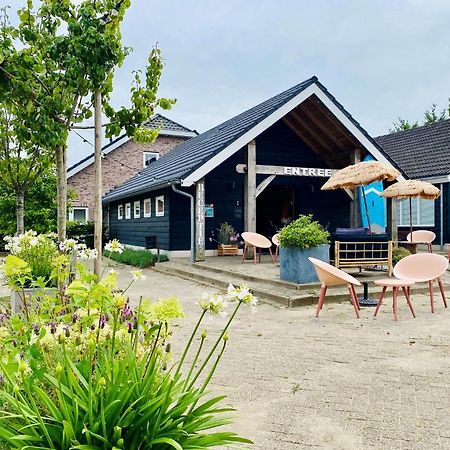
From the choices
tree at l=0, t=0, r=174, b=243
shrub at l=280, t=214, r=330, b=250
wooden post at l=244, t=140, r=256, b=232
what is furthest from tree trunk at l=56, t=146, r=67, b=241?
wooden post at l=244, t=140, r=256, b=232

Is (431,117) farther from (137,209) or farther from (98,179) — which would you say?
(98,179)

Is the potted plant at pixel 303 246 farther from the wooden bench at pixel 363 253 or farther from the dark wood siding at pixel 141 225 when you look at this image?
the dark wood siding at pixel 141 225

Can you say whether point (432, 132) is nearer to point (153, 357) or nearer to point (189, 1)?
point (189, 1)

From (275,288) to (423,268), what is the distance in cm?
256

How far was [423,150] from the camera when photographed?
1870 centimetres

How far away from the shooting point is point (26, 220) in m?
18.5

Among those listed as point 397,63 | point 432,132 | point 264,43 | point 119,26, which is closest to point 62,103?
point 119,26

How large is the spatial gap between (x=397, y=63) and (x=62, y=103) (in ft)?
109

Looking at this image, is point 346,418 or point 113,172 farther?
point 113,172

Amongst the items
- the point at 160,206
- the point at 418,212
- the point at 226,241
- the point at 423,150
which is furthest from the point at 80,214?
the point at 423,150

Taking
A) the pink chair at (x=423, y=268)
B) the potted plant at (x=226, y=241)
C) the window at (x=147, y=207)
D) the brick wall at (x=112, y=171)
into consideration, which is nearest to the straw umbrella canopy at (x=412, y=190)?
the pink chair at (x=423, y=268)

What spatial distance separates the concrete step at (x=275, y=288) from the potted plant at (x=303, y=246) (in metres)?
0.22

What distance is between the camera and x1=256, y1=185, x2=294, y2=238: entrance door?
55.3ft

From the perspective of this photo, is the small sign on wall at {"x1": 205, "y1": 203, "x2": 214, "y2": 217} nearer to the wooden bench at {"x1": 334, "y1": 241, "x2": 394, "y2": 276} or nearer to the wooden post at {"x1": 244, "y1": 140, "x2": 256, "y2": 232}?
the wooden post at {"x1": 244, "y1": 140, "x2": 256, "y2": 232}
